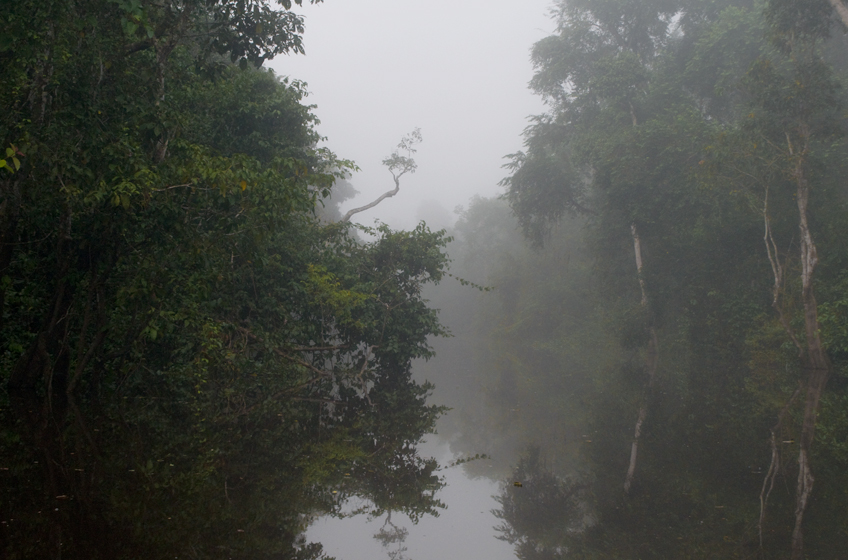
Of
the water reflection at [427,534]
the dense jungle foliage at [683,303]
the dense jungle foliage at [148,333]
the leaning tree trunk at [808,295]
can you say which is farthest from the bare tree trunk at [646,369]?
the leaning tree trunk at [808,295]

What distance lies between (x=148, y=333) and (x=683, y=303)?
602 inches

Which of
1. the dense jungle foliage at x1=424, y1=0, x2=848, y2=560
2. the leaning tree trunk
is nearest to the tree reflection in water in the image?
the dense jungle foliage at x1=424, y1=0, x2=848, y2=560

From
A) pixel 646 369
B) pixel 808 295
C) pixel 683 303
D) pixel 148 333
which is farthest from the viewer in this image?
pixel 683 303

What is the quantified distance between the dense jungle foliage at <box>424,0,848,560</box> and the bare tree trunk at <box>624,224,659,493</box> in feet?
0.23

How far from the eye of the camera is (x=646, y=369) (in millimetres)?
15141

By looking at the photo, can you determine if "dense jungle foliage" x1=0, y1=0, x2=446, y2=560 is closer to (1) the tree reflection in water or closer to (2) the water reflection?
(2) the water reflection

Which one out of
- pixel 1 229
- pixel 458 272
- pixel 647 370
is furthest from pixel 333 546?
pixel 458 272

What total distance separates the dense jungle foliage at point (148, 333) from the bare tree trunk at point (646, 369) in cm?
221

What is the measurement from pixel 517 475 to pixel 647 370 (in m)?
10.0

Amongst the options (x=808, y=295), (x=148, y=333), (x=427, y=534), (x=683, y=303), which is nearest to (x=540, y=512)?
(x=427, y=534)

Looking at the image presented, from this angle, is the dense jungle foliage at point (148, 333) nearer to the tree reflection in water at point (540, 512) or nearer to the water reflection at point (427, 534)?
the water reflection at point (427, 534)

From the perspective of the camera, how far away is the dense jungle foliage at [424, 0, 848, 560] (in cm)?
498

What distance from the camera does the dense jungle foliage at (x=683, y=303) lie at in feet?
16.3

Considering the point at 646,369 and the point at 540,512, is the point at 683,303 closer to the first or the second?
the point at 646,369
